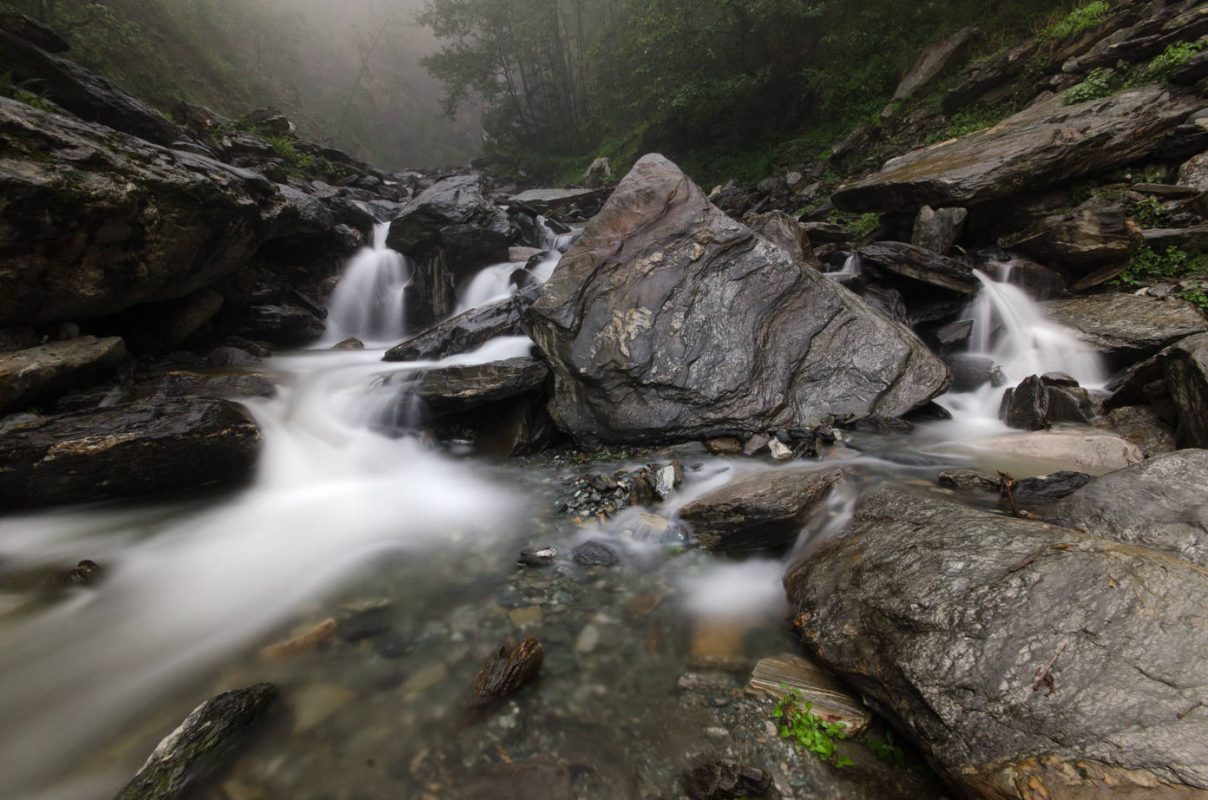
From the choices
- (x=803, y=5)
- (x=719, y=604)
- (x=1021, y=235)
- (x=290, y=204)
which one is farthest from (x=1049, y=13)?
(x=290, y=204)

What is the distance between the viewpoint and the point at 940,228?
870 cm

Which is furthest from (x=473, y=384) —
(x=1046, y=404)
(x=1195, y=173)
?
(x=1195, y=173)

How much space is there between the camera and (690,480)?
16.3 ft

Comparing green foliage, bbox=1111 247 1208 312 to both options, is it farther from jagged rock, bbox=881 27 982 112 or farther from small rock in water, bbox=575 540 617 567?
jagged rock, bbox=881 27 982 112

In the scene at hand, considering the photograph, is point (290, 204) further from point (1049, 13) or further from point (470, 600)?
point (1049, 13)

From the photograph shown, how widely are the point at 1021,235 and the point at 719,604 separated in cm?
967

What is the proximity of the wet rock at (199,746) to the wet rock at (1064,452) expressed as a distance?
5.85 metres

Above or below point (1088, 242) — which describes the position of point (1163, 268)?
below

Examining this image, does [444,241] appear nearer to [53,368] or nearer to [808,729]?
[53,368]

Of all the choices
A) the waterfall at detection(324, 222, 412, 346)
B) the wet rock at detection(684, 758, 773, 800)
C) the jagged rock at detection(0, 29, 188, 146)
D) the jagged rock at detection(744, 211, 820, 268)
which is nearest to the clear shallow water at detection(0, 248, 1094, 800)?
the wet rock at detection(684, 758, 773, 800)

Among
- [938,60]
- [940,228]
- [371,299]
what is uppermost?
[938,60]

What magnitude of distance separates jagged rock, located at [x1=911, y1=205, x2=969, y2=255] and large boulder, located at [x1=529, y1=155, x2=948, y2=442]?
3478mm

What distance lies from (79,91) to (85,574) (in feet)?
29.7

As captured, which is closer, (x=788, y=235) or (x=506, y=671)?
(x=506, y=671)
